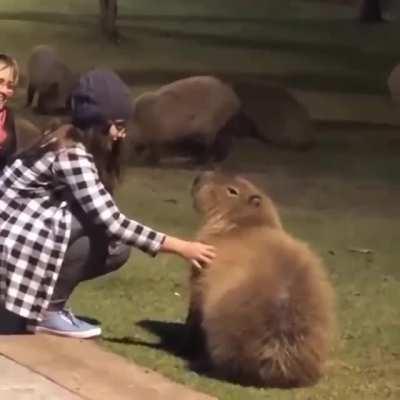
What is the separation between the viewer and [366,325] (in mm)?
5246

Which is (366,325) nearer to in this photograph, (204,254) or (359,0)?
(204,254)

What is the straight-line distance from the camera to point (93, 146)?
4.63m

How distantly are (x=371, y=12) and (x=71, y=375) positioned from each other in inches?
801

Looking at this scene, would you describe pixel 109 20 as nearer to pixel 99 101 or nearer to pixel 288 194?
pixel 288 194

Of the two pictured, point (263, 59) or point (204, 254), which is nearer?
point (204, 254)

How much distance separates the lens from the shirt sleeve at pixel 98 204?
4.56 meters

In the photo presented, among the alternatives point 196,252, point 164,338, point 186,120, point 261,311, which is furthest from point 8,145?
point 186,120

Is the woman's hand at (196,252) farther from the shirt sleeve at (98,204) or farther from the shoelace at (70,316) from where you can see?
the shoelace at (70,316)

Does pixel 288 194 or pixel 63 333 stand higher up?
pixel 63 333

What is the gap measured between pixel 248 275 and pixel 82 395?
2.16 ft

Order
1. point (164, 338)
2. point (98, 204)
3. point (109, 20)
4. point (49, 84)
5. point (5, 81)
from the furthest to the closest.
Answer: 1. point (109, 20)
2. point (49, 84)
3. point (5, 81)
4. point (164, 338)
5. point (98, 204)

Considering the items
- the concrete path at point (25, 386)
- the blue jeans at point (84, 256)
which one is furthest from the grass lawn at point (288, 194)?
the concrete path at point (25, 386)

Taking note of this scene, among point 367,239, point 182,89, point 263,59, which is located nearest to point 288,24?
point 263,59

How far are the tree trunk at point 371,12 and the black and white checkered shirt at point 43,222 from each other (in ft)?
64.0
